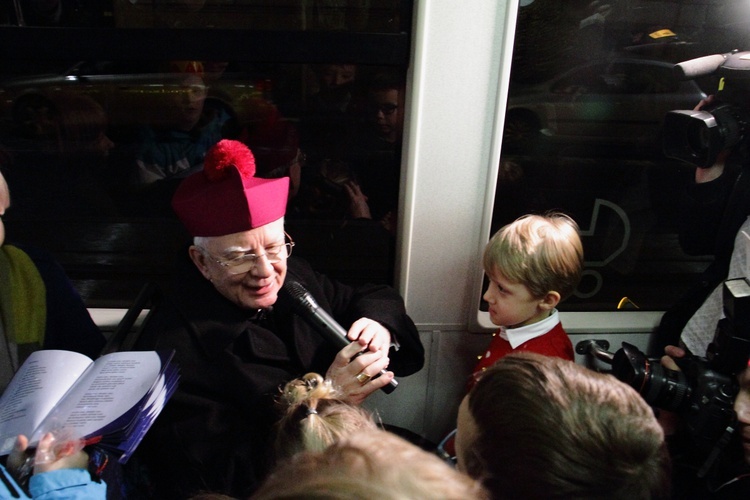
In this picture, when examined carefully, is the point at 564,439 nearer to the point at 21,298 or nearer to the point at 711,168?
the point at 711,168

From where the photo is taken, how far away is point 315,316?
1605 millimetres

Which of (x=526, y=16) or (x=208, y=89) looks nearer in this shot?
(x=526, y=16)

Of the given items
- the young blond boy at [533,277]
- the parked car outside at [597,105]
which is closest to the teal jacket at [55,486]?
the young blond boy at [533,277]

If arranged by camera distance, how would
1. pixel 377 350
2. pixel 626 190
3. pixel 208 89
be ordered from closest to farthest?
1. pixel 377 350
2. pixel 208 89
3. pixel 626 190

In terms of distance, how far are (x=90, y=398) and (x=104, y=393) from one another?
0.03 metres

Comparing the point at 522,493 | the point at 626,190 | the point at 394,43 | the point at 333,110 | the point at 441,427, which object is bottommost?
the point at 441,427

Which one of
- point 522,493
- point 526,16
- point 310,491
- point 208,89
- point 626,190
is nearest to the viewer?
point 310,491

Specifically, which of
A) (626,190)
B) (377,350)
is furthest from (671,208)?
(377,350)

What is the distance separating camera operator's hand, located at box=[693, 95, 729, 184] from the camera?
5.96ft

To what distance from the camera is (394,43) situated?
183 centimetres

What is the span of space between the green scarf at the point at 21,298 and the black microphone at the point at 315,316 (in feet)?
2.67

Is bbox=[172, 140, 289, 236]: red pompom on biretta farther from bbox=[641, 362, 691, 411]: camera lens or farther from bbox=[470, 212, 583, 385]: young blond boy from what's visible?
bbox=[641, 362, 691, 411]: camera lens

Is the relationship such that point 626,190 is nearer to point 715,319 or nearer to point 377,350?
point 715,319

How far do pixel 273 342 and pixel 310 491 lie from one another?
1.15 metres
